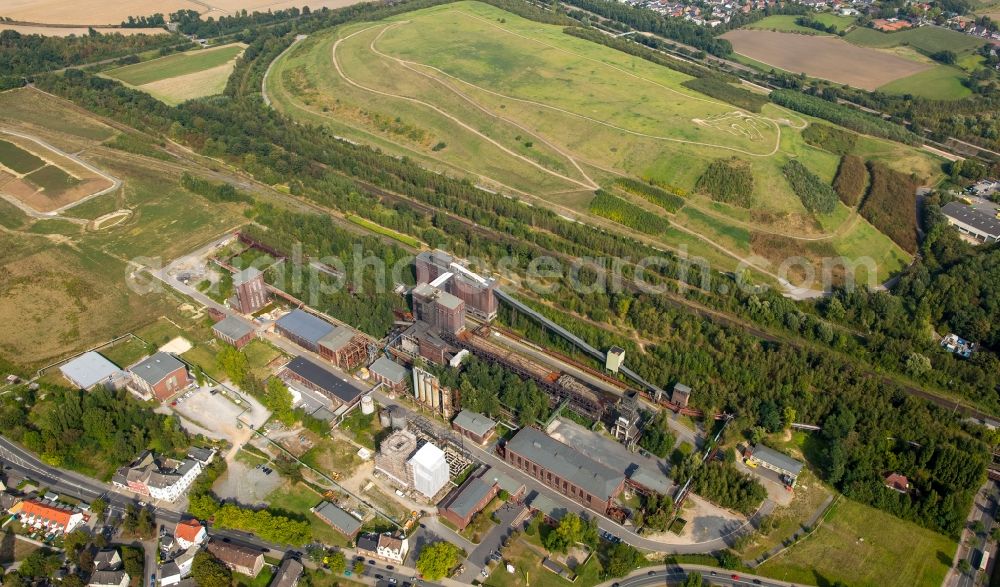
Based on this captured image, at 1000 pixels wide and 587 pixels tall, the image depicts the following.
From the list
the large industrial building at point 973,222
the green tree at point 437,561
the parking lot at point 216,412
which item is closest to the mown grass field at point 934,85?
the large industrial building at point 973,222

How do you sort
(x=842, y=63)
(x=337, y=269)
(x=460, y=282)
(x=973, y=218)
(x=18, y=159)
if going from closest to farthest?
1. (x=460, y=282)
2. (x=337, y=269)
3. (x=973, y=218)
4. (x=18, y=159)
5. (x=842, y=63)

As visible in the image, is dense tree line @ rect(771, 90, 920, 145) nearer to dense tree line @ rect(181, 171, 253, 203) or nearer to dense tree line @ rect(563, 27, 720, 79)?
dense tree line @ rect(563, 27, 720, 79)

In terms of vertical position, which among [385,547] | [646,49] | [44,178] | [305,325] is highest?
[646,49]

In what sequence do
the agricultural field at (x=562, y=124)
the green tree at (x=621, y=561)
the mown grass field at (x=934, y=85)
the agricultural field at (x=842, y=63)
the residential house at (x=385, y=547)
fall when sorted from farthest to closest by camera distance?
the agricultural field at (x=842, y=63)
the mown grass field at (x=934, y=85)
the agricultural field at (x=562, y=124)
the residential house at (x=385, y=547)
the green tree at (x=621, y=561)

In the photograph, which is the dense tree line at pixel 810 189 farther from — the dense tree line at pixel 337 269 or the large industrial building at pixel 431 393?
the large industrial building at pixel 431 393

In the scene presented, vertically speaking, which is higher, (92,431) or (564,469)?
(564,469)

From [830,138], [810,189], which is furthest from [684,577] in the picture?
[830,138]

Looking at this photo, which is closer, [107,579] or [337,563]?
[107,579]

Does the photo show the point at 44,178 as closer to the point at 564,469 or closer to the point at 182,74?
the point at 182,74
